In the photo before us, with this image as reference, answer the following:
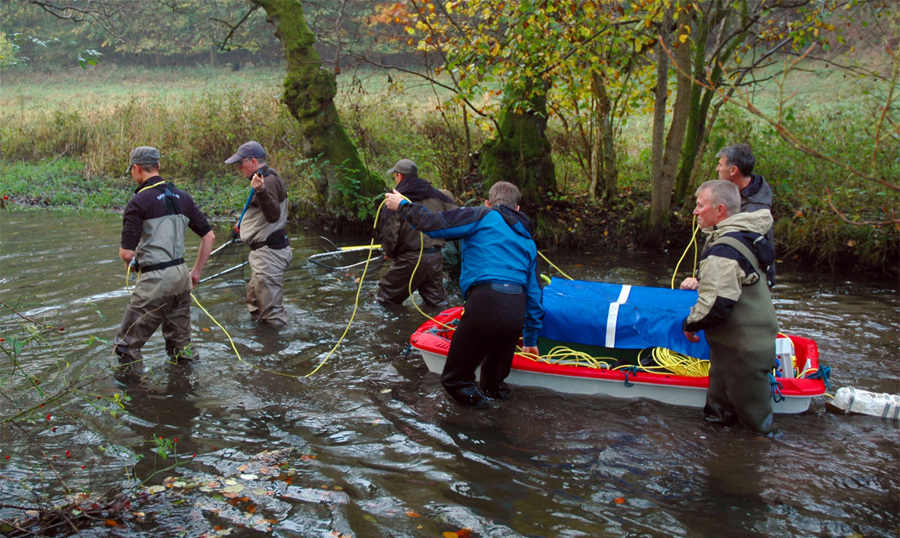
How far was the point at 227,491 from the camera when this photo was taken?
4.36 m

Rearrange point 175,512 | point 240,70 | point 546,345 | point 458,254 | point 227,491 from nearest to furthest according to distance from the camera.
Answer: point 175,512
point 227,491
point 546,345
point 458,254
point 240,70

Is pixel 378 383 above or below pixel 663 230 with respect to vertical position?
below

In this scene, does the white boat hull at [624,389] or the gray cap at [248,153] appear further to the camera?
the gray cap at [248,153]

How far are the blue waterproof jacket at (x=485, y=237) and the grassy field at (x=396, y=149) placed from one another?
585 centimetres

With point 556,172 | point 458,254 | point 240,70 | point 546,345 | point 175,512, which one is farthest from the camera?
point 240,70

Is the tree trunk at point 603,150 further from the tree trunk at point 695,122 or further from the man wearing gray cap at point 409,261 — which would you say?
the man wearing gray cap at point 409,261

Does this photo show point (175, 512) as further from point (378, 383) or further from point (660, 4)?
point (660, 4)

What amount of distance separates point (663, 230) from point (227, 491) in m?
10.1

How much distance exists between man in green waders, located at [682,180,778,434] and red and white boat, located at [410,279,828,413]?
53 centimetres

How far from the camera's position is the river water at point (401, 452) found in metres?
4.15

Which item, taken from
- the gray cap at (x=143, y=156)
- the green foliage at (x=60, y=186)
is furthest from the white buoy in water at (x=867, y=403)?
the green foliage at (x=60, y=186)

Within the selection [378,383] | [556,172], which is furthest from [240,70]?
[378,383]

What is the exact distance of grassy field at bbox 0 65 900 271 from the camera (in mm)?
11648

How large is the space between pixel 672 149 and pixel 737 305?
25.7ft
